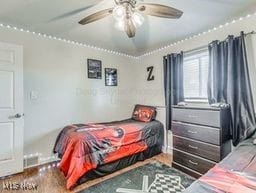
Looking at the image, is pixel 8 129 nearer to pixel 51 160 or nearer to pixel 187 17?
pixel 51 160

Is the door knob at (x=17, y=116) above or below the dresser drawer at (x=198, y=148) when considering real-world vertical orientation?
above

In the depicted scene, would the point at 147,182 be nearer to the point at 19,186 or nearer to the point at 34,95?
the point at 19,186

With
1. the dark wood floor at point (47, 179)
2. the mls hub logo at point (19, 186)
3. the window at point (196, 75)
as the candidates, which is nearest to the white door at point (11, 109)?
the dark wood floor at point (47, 179)

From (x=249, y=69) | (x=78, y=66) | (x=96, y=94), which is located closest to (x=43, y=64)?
(x=78, y=66)

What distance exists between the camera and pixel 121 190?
2.19m

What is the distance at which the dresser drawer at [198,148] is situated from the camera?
7.48 ft

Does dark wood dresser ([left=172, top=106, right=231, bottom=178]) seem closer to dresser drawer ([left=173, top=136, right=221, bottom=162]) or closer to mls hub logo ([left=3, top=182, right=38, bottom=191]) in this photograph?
dresser drawer ([left=173, top=136, right=221, bottom=162])

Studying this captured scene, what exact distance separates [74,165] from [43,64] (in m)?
1.83

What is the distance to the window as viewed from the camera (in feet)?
9.89

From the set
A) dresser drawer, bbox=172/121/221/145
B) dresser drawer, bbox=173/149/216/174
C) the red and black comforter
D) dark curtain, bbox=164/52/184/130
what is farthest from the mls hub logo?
dark curtain, bbox=164/52/184/130

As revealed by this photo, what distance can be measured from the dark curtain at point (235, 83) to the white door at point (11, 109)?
119 inches

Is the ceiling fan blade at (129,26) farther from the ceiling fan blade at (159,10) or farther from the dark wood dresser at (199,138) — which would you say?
the dark wood dresser at (199,138)

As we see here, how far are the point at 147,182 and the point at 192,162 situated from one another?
74 cm

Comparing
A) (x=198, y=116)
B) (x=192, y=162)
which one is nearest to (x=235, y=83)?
(x=198, y=116)
